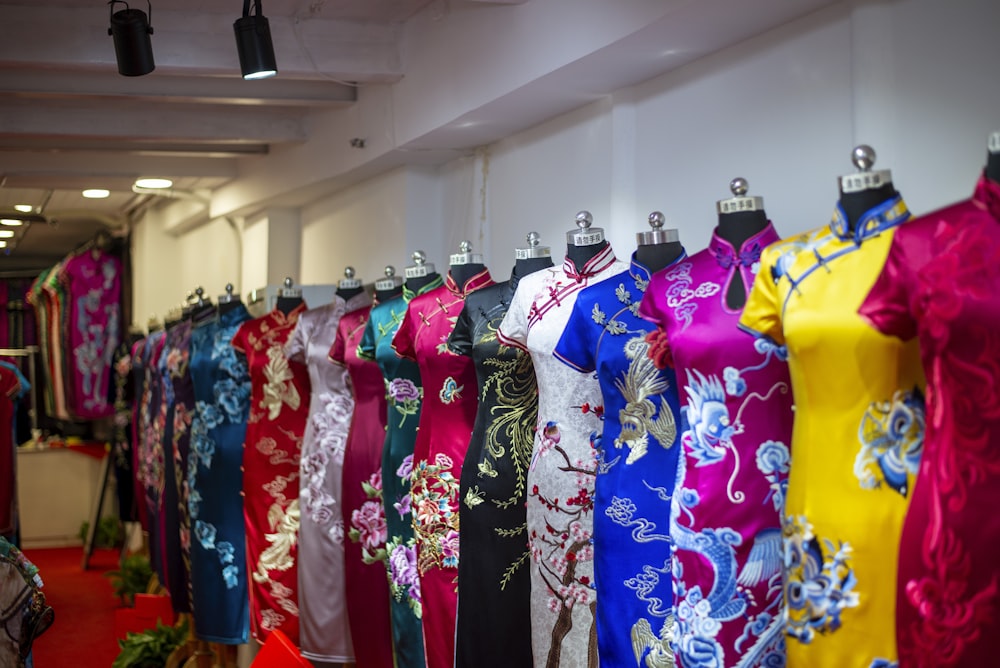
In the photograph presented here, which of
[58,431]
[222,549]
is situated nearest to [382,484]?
[222,549]

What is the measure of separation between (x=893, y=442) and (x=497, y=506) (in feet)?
4.30

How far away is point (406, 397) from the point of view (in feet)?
11.3

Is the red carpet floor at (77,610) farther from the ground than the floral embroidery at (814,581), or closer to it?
closer to it

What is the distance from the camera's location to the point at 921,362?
1747mm

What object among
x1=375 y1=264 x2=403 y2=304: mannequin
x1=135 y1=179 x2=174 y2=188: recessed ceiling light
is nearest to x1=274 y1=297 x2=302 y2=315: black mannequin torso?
x1=375 y1=264 x2=403 y2=304: mannequin

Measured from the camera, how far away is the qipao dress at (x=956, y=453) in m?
1.55

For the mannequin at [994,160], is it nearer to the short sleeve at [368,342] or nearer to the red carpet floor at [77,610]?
the short sleeve at [368,342]

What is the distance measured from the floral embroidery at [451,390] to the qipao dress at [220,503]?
5.50 feet

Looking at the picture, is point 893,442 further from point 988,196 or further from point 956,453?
point 988,196

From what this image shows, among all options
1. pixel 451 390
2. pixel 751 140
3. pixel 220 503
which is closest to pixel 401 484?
pixel 451 390

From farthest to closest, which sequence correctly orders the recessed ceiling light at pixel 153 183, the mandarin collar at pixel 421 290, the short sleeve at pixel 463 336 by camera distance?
the recessed ceiling light at pixel 153 183 < the mandarin collar at pixel 421 290 < the short sleeve at pixel 463 336

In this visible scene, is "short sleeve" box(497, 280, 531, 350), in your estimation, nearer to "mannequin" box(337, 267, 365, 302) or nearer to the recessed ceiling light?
"mannequin" box(337, 267, 365, 302)

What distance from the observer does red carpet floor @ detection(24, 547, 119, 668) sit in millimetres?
5645

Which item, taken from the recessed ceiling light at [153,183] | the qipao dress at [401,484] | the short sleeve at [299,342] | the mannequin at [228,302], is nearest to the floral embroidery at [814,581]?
the qipao dress at [401,484]
